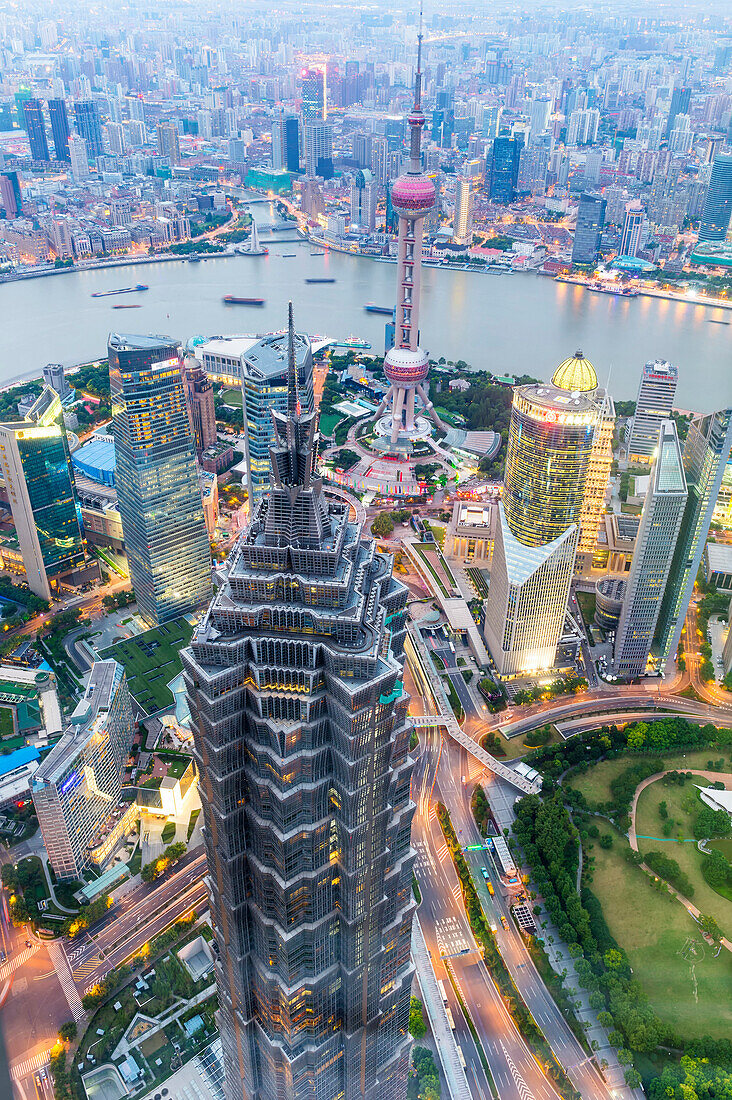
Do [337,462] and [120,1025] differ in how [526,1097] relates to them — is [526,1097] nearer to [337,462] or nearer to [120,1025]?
[120,1025]

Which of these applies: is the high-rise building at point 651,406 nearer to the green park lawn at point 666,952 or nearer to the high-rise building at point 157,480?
the high-rise building at point 157,480

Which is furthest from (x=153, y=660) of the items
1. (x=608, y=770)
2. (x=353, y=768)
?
(x=353, y=768)

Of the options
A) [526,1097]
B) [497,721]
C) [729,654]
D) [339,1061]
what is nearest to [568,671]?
[497,721]

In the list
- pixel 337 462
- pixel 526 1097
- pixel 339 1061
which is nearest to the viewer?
pixel 339 1061

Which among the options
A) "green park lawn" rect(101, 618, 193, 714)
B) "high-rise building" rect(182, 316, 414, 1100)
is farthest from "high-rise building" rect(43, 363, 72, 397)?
"high-rise building" rect(182, 316, 414, 1100)

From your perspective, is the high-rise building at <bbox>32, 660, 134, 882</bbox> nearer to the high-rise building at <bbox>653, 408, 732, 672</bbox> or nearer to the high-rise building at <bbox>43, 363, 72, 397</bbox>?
the high-rise building at <bbox>653, 408, 732, 672</bbox>

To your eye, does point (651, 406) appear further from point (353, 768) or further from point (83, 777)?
point (353, 768)
